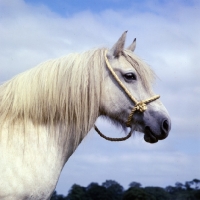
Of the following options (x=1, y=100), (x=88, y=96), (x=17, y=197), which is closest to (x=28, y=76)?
(x=1, y=100)

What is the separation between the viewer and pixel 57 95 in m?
4.77

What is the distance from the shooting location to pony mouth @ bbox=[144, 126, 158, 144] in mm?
5052

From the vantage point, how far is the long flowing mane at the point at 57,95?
467 cm

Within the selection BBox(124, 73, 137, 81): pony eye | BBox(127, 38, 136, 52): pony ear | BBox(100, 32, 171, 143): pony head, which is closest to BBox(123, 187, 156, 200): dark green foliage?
BBox(127, 38, 136, 52): pony ear

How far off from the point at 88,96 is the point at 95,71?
0.33 metres

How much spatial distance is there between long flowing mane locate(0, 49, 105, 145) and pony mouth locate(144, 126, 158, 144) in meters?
0.66

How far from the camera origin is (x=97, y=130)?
5.37m

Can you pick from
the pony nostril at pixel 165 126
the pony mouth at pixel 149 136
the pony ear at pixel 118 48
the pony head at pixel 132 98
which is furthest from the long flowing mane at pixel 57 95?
the pony nostril at pixel 165 126

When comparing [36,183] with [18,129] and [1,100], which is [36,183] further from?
[1,100]

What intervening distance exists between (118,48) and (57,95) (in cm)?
100

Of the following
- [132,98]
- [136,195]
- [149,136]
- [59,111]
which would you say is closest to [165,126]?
[149,136]

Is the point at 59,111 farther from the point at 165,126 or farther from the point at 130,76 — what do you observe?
the point at 165,126

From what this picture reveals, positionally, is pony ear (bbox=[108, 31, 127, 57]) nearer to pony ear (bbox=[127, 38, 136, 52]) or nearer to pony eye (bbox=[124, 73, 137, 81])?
pony eye (bbox=[124, 73, 137, 81])

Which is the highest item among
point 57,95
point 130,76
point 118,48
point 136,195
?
point 136,195
